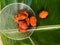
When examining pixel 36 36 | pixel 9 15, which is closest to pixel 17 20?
pixel 9 15

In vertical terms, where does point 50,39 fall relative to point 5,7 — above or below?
below

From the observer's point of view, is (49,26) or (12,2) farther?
(49,26)

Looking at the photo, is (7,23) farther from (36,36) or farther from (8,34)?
(36,36)

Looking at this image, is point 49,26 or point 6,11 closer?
→ point 6,11


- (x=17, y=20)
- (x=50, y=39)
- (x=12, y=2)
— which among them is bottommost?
(x=50, y=39)

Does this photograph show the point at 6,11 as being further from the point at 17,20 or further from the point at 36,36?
the point at 36,36

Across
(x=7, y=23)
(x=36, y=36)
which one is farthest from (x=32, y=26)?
(x=7, y=23)
